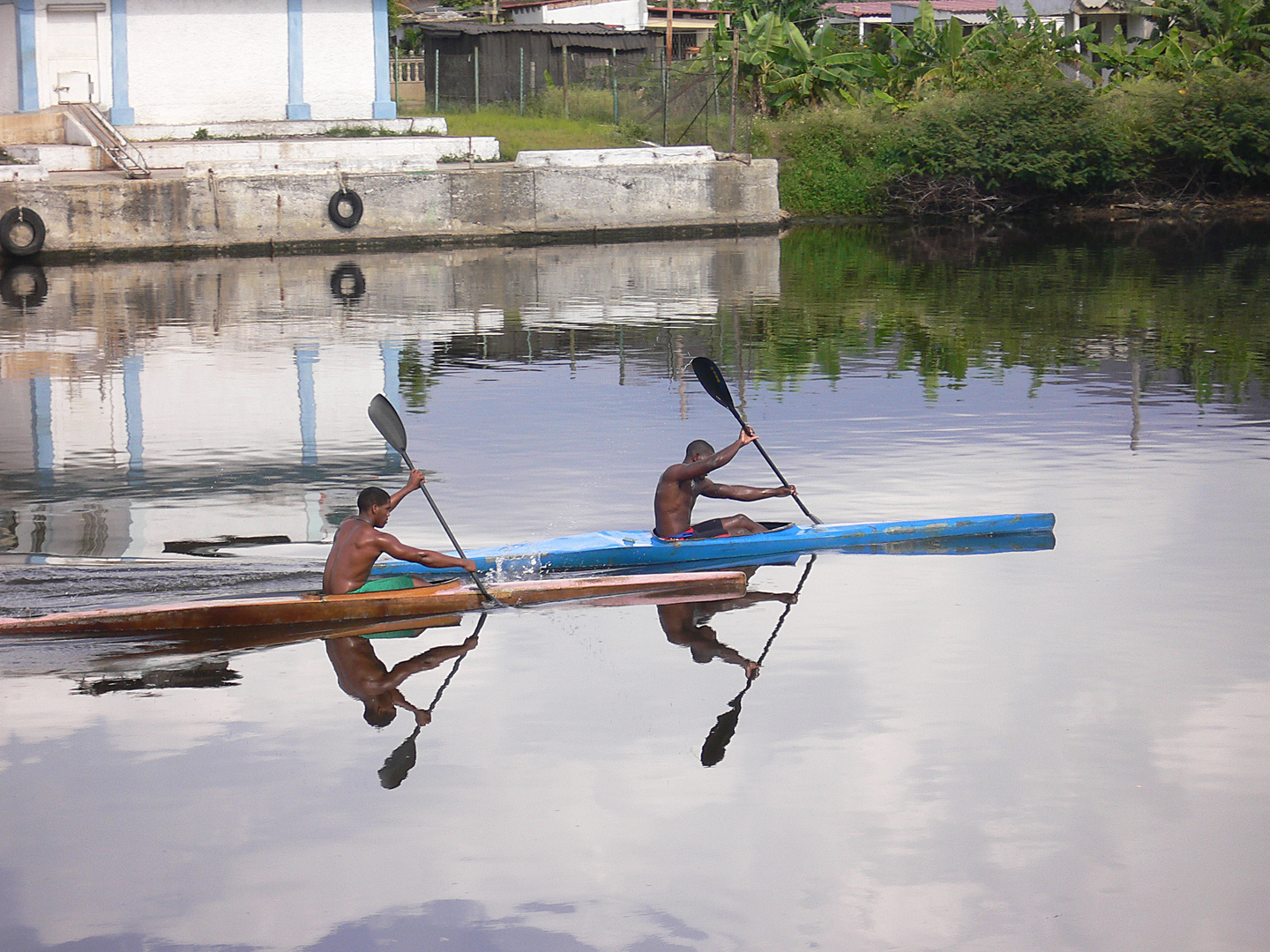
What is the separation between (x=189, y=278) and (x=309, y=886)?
2279cm

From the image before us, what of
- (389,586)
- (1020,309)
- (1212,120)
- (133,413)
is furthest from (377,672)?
(1212,120)

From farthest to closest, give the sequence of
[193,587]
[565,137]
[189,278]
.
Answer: [565,137]
[189,278]
[193,587]

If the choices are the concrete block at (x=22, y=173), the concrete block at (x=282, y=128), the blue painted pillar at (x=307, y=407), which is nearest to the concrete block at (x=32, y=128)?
the concrete block at (x=282, y=128)

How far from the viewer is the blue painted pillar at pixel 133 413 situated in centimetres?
1364

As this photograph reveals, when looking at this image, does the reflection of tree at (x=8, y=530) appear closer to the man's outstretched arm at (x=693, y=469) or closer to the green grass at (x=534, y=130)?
the man's outstretched arm at (x=693, y=469)

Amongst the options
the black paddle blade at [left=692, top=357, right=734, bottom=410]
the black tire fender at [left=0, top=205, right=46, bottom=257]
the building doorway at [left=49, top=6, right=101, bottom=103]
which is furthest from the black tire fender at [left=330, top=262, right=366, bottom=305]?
the black paddle blade at [left=692, top=357, right=734, bottom=410]

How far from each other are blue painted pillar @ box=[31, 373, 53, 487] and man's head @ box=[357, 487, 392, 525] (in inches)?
189

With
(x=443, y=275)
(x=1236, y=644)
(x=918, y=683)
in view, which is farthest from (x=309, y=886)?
(x=443, y=275)

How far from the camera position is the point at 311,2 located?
33.7m

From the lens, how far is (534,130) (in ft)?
121

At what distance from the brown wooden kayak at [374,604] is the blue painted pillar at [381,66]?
2610 centimetres

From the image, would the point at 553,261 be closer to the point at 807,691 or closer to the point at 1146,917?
the point at 807,691

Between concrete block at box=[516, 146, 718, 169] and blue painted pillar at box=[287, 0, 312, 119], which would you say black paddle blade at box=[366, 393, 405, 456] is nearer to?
concrete block at box=[516, 146, 718, 169]

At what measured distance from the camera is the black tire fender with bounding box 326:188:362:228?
31.4 m
